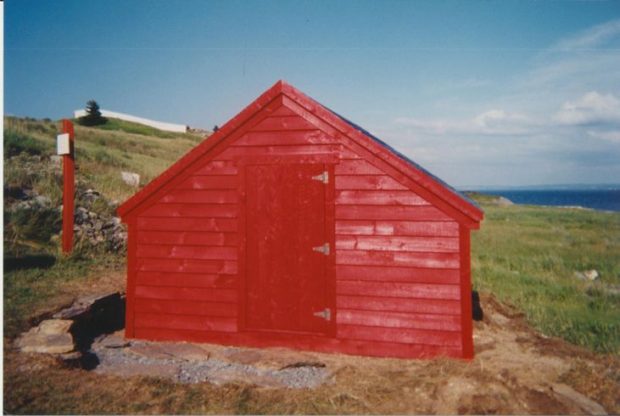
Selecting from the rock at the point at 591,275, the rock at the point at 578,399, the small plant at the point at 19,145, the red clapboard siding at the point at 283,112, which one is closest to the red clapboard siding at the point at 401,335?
the rock at the point at 578,399

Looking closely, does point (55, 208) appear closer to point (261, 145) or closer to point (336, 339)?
point (261, 145)

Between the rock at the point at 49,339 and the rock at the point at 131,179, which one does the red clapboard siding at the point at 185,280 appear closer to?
the rock at the point at 49,339

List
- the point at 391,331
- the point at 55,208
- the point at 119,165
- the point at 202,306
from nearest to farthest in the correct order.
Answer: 1. the point at 391,331
2. the point at 202,306
3. the point at 55,208
4. the point at 119,165

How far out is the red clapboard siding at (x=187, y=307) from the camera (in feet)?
22.7

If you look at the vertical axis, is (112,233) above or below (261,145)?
below

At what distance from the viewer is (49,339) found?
6086mm

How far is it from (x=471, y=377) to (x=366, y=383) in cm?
132

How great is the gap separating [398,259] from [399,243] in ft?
0.77

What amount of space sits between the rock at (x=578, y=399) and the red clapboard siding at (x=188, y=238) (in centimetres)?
476

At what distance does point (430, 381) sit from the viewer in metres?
5.48

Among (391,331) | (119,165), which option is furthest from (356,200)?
(119,165)

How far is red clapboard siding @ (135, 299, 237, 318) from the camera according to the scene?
6.93 m

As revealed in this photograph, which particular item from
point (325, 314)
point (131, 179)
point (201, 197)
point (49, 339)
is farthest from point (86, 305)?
point (131, 179)

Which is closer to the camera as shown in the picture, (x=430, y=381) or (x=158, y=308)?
(x=430, y=381)
